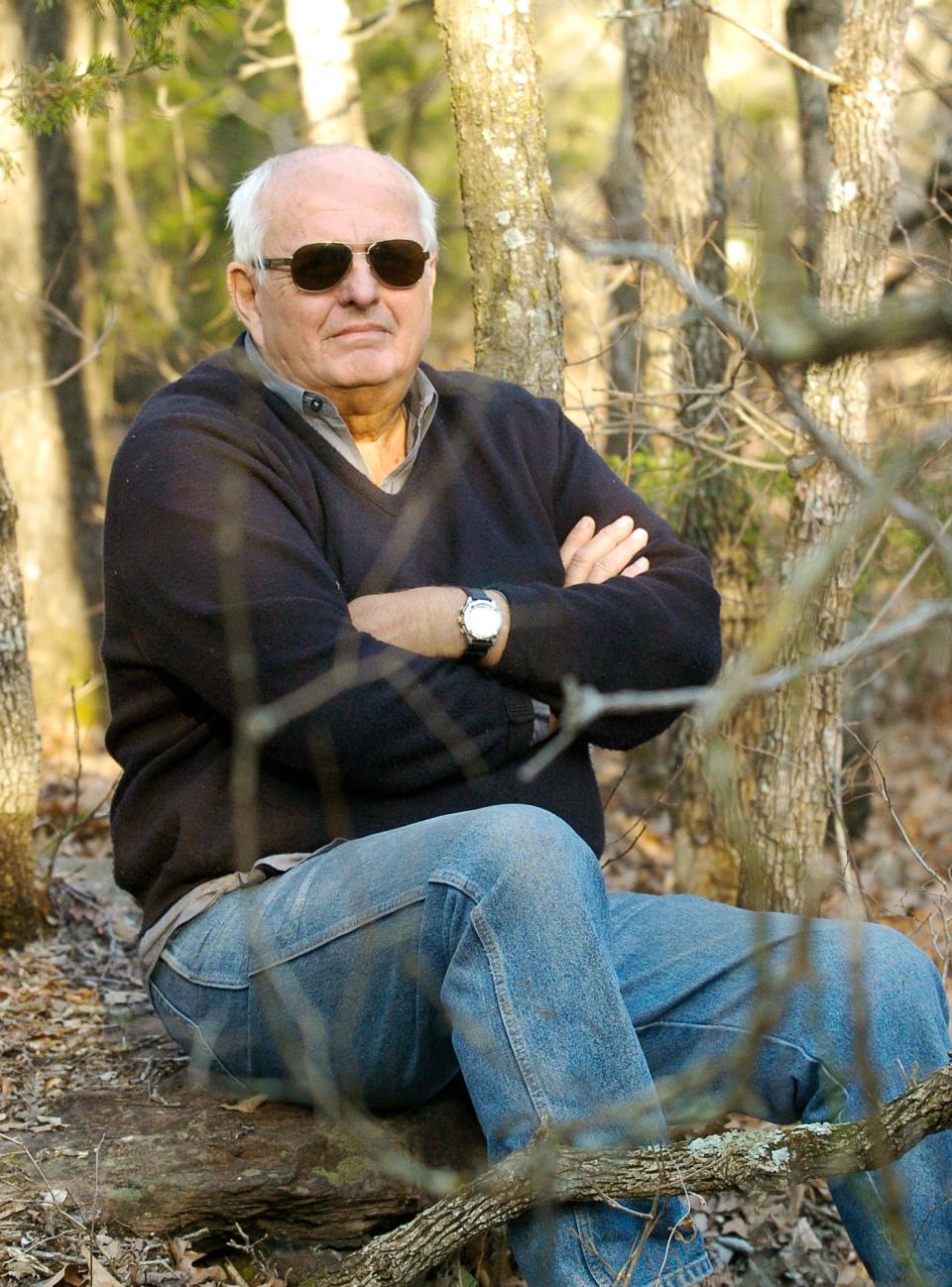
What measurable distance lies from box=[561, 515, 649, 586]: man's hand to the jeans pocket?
126 cm

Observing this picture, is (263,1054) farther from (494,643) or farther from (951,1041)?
(951,1041)

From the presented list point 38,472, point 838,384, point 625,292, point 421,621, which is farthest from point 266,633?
point 625,292

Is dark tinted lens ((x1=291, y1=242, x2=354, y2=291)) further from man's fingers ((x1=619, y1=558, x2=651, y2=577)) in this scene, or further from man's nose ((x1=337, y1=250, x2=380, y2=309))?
man's fingers ((x1=619, y1=558, x2=651, y2=577))

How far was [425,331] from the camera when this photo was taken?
346 centimetres

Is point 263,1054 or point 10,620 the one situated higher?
point 10,620

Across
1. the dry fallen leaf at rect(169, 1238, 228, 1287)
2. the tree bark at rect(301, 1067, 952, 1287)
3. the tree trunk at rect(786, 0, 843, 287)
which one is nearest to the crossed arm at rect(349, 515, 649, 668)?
the tree bark at rect(301, 1067, 952, 1287)

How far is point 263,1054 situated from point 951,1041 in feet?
4.53

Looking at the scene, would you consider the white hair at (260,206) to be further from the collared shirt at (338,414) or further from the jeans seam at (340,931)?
the jeans seam at (340,931)

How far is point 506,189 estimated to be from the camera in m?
4.10

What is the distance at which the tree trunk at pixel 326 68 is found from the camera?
26.1ft

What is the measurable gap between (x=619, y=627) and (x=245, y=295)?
118cm

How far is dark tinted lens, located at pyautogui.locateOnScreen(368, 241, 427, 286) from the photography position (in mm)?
3344

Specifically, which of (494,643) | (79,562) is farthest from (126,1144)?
(79,562)

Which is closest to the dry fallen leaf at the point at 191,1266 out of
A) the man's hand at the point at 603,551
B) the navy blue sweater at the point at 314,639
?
the navy blue sweater at the point at 314,639
